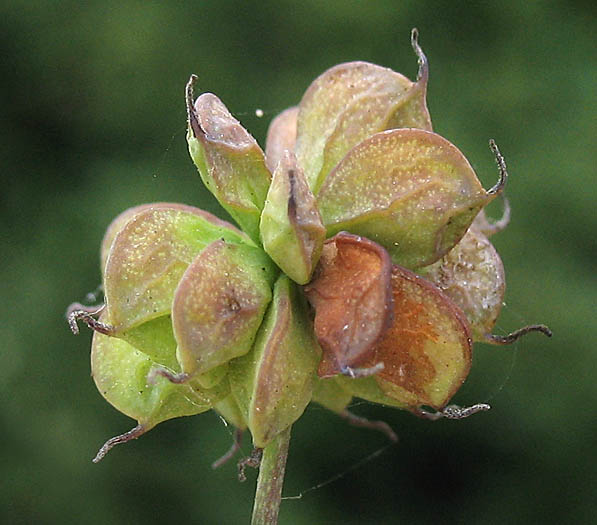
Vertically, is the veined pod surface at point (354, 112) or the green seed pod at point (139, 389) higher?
the veined pod surface at point (354, 112)

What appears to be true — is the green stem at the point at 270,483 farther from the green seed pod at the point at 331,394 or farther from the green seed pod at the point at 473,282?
the green seed pod at the point at 473,282

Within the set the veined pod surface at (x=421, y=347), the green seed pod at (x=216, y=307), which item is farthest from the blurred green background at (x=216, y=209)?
the green seed pod at (x=216, y=307)

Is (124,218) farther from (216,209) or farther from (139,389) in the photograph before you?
(216,209)

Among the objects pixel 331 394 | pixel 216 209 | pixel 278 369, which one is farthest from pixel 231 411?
pixel 216 209

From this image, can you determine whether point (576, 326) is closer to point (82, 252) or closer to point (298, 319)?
point (82, 252)

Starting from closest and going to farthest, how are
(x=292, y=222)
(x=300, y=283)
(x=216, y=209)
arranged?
(x=292, y=222), (x=300, y=283), (x=216, y=209)

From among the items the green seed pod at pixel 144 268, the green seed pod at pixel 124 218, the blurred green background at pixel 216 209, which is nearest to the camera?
the green seed pod at pixel 144 268
